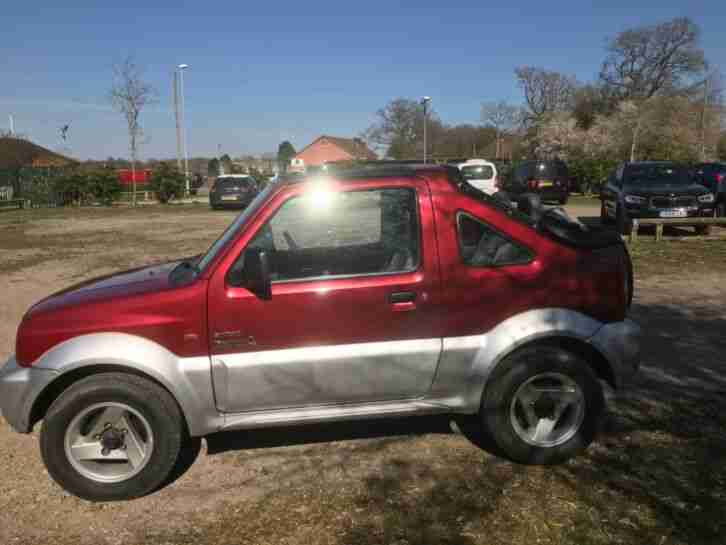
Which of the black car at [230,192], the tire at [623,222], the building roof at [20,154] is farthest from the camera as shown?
the building roof at [20,154]

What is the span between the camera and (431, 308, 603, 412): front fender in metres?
3.44

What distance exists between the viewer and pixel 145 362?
321 centimetres

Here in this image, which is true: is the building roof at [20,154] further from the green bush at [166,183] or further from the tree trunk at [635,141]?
the tree trunk at [635,141]

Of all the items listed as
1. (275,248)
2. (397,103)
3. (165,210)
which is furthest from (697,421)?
(397,103)

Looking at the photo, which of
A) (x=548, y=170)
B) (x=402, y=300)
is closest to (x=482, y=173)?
(x=548, y=170)

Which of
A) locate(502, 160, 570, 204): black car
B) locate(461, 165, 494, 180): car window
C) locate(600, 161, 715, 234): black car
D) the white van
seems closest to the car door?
locate(600, 161, 715, 234): black car

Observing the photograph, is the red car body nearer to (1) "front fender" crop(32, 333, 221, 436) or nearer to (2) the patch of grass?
(1) "front fender" crop(32, 333, 221, 436)

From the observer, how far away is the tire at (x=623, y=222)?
12.9 meters

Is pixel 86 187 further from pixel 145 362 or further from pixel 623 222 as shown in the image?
pixel 145 362

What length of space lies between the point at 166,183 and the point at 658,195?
2772 centimetres

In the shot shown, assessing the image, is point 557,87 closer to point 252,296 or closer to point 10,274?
point 10,274

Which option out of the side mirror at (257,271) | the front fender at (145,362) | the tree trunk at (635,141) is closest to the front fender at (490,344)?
the side mirror at (257,271)

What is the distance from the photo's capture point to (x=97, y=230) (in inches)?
736

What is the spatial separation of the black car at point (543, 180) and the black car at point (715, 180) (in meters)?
5.77
